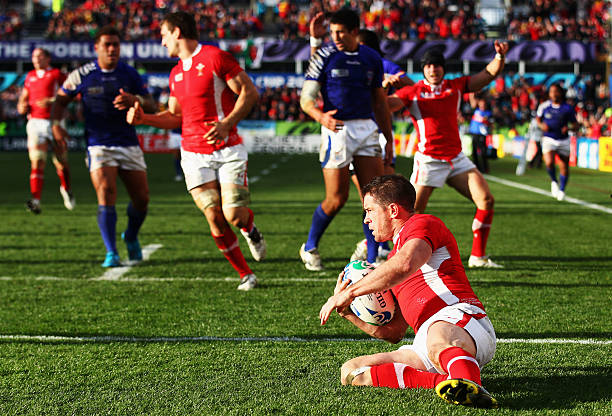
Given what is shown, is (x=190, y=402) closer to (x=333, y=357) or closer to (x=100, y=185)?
(x=333, y=357)

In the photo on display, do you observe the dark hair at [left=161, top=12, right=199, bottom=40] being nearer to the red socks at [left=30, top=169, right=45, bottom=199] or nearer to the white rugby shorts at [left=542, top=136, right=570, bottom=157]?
the red socks at [left=30, top=169, right=45, bottom=199]

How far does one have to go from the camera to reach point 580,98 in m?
38.5

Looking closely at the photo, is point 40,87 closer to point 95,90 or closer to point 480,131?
point 95,90

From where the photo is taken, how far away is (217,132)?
20.3ft

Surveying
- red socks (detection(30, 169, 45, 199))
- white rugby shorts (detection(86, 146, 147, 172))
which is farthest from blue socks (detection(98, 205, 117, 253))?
red socks (detection(30, 169, 45, 199))

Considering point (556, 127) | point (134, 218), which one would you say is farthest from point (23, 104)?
point (556, 127)

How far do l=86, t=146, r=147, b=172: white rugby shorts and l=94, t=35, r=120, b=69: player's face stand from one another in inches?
31.6

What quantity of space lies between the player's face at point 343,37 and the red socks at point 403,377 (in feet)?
13.0

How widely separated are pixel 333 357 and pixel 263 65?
3955 cm

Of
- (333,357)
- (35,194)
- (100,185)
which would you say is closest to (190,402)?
(333,357)

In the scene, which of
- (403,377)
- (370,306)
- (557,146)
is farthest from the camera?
(557,146)

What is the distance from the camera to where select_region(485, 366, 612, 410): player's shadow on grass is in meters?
3.55

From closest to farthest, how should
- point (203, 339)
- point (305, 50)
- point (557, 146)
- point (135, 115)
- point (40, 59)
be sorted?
point (203, 339) → point (135, 115) → point (40, 59) → point (557, 146) → point (305, 50)

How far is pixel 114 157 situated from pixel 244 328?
3.25 meters
